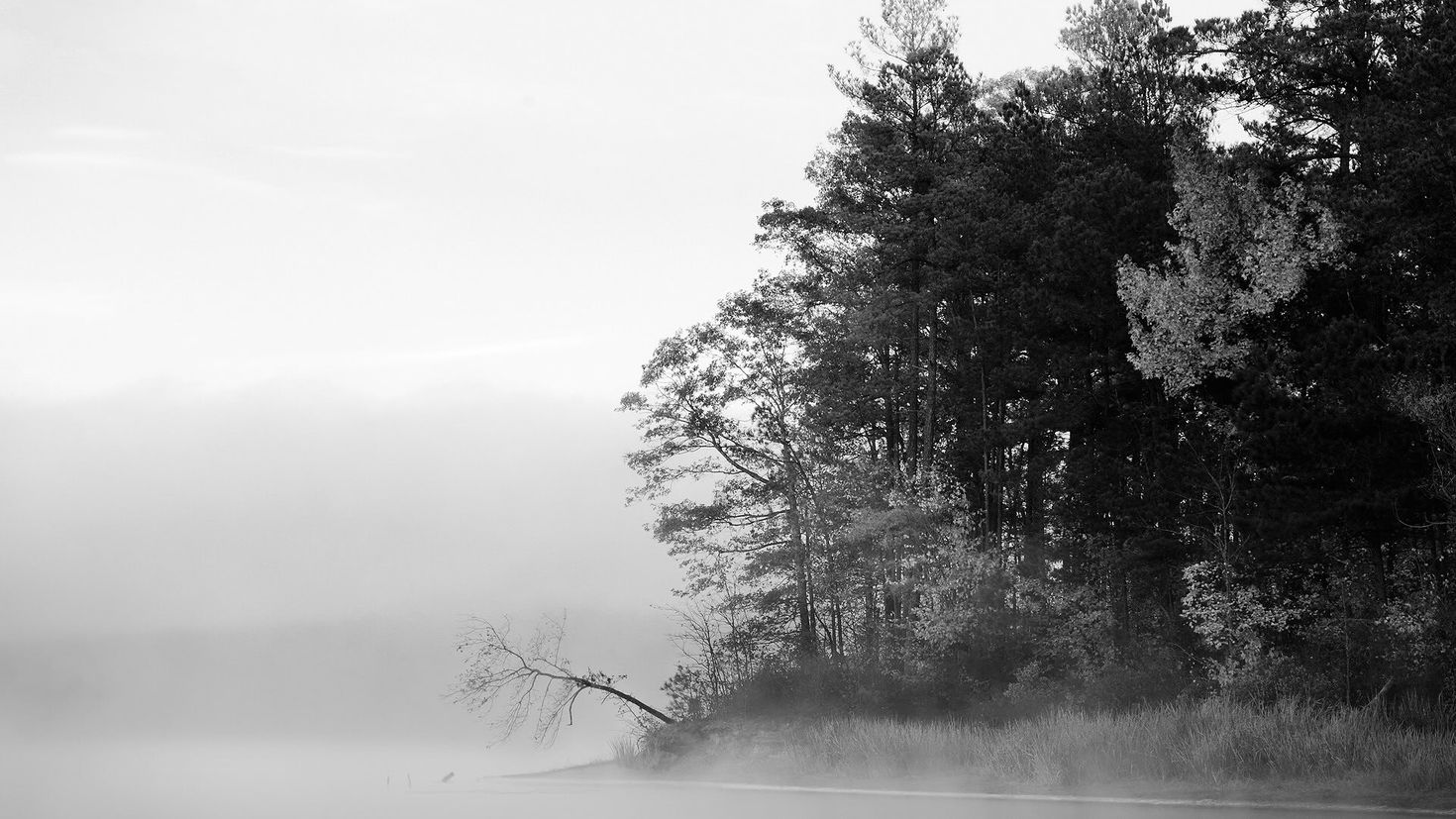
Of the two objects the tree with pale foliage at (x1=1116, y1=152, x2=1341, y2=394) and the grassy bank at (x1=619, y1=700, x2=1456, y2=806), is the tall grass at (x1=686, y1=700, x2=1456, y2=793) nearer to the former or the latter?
the grassy bank at (x1=619, y1=700, x2=1456, y2=806)

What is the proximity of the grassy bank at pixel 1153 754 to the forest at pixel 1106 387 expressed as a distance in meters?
2.27

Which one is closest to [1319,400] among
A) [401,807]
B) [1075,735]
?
[1075,735]

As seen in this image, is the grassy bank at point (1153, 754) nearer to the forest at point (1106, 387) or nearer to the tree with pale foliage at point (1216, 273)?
the forest at point (1106, 387)

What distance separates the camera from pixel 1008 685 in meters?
29.1

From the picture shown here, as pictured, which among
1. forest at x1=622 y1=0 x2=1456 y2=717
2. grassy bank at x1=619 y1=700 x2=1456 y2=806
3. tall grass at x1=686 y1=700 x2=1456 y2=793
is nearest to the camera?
grassy bank at x1=619 y1=700 x2=1456 y2=806

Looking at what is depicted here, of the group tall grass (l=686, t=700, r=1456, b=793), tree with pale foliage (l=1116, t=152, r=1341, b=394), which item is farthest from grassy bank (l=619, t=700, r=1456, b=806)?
tree with pale foliage (l=1116, t=152, r=1341, b=394)

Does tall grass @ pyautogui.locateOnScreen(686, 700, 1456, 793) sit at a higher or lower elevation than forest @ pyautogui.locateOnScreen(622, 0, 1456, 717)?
lower

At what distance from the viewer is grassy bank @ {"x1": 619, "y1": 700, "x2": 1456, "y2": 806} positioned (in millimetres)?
18703

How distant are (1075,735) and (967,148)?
59.5 ft

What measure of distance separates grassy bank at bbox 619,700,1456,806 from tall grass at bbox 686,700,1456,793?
0.07 ft

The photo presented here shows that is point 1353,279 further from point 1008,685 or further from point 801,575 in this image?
point 801,575

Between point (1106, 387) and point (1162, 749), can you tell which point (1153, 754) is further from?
point (1106, 387)

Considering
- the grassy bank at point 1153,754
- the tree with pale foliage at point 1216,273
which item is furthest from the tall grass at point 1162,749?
the tree with pale foliage at point 1216,273

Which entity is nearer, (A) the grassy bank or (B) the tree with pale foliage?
(A) the grassy bank
